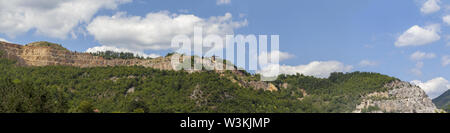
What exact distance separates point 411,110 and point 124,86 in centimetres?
11355

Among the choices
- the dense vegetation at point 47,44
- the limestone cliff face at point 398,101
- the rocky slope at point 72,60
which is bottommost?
the limestone cliff face at point 398,101

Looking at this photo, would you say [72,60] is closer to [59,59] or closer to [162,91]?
[59,59]

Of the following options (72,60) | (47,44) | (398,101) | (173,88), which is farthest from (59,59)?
(398,101)

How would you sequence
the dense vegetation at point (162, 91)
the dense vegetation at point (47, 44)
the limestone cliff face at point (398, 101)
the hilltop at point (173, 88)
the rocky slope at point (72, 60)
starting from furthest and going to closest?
the dense vegetation at point (47, 44)
the rocky slope at point (72, 60)
the limestone cliff face at point (398, 101)
the hilltop at point (173, 88)
the dense vegetation at point (162, 91)

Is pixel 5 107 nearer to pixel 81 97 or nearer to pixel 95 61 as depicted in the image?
pixel 81 97

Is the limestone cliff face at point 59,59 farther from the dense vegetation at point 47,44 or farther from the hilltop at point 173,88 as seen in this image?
the dense vegetation at point 47,44

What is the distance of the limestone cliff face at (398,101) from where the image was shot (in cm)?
16038

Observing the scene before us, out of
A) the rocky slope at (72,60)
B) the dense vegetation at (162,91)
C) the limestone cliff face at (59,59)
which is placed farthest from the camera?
the rocky slope at (72,60)

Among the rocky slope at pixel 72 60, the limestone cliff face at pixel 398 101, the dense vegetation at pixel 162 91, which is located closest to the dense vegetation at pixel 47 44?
the rocky slope at pixel 72 60

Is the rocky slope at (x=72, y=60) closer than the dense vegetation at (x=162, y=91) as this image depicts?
No

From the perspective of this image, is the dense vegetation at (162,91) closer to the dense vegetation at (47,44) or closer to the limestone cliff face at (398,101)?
the limestone cliff face at (398,101)

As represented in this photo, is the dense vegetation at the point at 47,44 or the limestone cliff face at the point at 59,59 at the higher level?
the dense vegetation at the point at 47,44
